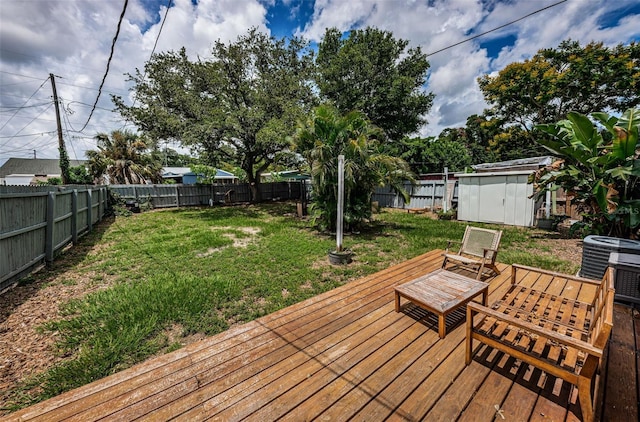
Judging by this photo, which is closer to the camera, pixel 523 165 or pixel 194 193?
pixel 523 165

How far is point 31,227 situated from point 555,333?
7.37 m

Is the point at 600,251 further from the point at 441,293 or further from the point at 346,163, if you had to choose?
the point at 346,163

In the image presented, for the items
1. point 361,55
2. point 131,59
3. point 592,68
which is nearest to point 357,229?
point 131,59

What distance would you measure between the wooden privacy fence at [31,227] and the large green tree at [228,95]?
20.8 ft

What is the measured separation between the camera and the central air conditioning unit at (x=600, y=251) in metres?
3.40

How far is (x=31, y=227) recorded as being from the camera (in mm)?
4539

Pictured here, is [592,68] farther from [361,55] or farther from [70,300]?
[70,300]

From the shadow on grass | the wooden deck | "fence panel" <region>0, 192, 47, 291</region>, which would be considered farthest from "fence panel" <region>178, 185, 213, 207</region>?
the wooden deck

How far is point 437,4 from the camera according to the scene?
6.09m

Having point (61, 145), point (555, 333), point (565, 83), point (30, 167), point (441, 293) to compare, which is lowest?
point (441, 293)

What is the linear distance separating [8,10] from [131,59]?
2.62m

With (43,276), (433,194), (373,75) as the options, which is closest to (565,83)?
(433,194)

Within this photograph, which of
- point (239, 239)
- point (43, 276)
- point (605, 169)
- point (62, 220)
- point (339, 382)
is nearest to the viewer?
point (339, 382)

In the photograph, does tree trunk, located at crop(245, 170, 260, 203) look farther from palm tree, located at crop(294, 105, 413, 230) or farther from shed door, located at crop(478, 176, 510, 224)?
shed door, located at crop(478, 176, 510, 224)
